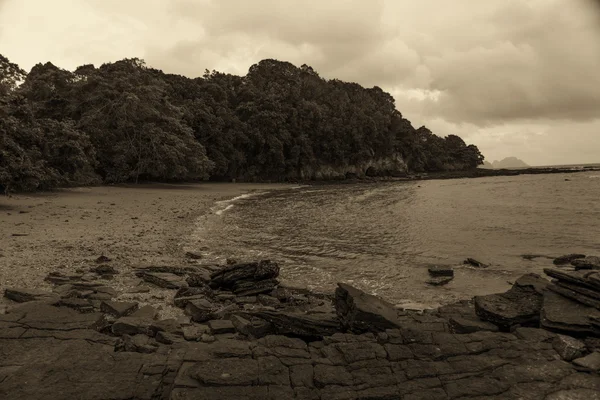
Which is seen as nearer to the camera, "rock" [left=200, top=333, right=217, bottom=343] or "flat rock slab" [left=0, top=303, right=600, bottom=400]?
"flat rock slab" [left=0, top=303, right=600, bottom=400]

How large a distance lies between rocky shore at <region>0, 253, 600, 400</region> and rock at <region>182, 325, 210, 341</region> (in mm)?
24

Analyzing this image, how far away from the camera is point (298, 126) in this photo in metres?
65.6

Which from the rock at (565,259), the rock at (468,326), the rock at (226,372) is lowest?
the rock at (565,259)

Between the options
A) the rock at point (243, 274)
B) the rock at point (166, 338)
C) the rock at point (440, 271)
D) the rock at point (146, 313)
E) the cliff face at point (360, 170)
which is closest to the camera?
the rock at point (166, 338)

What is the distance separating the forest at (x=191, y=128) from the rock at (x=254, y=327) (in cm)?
1756

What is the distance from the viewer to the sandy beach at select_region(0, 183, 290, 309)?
9133mm

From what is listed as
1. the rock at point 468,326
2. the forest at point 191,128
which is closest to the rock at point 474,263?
the rock at point 468,326

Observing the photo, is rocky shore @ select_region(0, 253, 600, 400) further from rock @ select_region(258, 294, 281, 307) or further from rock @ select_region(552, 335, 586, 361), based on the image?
rock @ select_region(258, 294, 281, 307)

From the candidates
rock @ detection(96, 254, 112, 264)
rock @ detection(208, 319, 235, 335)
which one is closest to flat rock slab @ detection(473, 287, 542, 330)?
rock @ detection(208, 319, 235, 335)

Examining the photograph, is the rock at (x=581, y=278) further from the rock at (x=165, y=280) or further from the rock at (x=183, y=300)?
the rock at (x=165, y=280)

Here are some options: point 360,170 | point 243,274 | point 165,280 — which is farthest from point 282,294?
point 360,170

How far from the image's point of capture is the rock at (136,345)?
522 centimetres

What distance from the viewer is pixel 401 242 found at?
52.3ft

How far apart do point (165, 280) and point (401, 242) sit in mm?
10613
